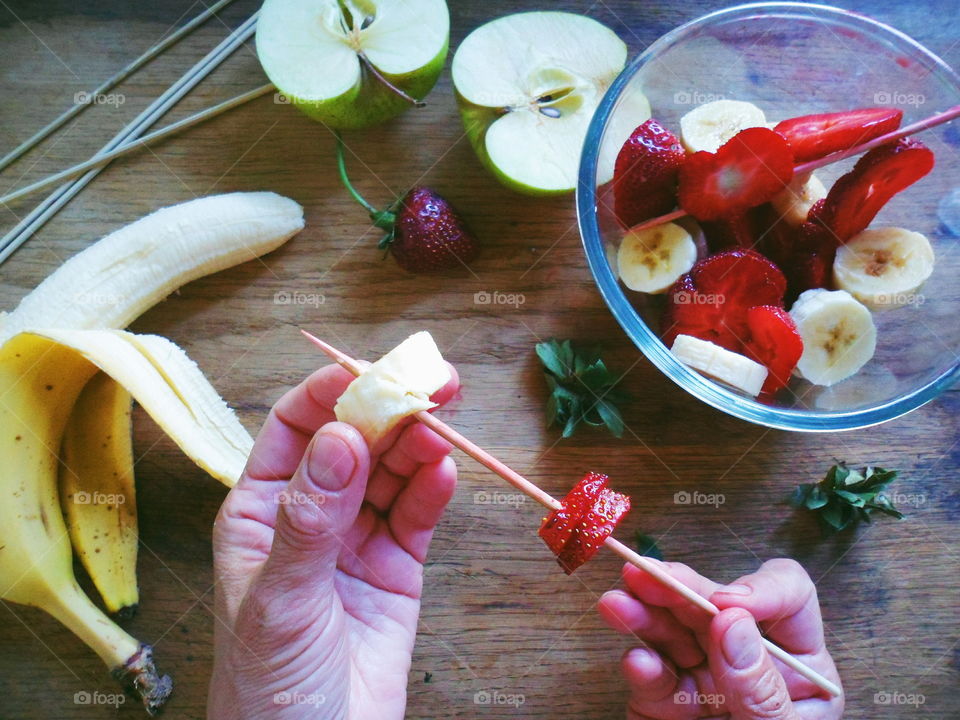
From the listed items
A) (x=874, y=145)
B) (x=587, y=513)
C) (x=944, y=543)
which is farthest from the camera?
(x=944, y=543)

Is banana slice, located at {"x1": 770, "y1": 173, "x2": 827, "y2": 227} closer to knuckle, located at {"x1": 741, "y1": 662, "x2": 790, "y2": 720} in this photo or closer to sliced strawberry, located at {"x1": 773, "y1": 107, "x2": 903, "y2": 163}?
sliced strawberry, located at {"x1": 773, "y1": 107, "x2": 903, "y2": 163}

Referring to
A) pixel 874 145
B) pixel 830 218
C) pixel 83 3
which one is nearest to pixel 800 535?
pixel 830 218

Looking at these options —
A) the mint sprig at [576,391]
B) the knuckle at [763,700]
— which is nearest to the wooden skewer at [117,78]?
the mint sprig at [576,391]

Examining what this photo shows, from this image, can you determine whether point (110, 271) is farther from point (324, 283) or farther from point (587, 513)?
point (587, 513)

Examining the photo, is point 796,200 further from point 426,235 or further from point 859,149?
point 426,235

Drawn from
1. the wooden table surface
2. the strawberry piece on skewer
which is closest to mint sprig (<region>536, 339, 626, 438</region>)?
the wooden table surface

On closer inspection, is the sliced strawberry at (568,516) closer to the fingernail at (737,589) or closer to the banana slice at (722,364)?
the banana slice at (722,364)
